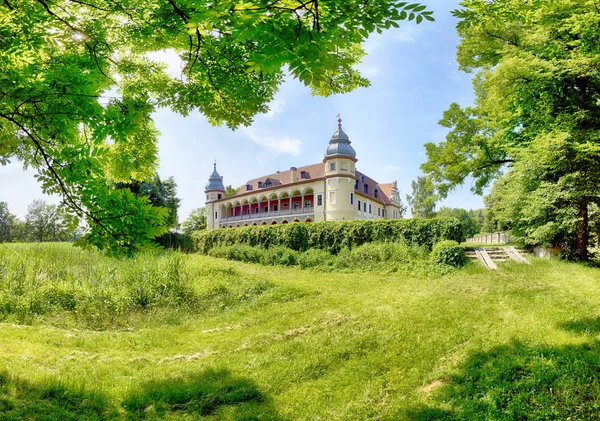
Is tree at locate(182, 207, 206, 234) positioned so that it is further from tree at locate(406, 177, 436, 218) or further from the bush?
the bush

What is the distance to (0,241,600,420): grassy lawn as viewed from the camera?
3.37 m

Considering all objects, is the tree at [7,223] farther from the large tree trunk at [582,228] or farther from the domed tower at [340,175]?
the large tree trunk at [582,228]

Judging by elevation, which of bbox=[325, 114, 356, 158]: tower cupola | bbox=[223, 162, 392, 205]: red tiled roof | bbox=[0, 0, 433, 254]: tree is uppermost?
bbox=[325, 114, 356, 158]: tower cupola

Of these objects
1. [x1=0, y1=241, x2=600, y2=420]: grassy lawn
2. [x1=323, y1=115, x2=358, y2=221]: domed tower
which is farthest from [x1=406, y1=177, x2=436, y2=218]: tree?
[x1=0, y1=241, x2=600, y2=420]: grassy lawn

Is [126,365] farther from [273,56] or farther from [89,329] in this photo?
[273,56]

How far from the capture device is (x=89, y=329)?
637 centimetres

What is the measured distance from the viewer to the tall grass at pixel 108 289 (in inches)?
282

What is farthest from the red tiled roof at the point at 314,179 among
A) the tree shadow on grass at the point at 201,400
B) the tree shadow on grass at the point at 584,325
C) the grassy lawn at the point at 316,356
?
the tree shadow on grass at the point at 201,400

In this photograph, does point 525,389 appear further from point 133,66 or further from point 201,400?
point 133,66

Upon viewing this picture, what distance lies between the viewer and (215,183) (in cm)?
4862

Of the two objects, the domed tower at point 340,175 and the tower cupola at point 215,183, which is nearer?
the domed tower at point 340,175

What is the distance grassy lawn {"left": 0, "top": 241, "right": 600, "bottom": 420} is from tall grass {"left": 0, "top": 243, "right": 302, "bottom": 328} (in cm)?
8

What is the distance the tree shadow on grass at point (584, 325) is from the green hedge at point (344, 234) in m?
9.33

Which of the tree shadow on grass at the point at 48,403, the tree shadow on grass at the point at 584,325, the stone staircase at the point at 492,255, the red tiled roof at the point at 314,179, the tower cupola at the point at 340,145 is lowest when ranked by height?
the tree shadow on grass at the point at 48,403
